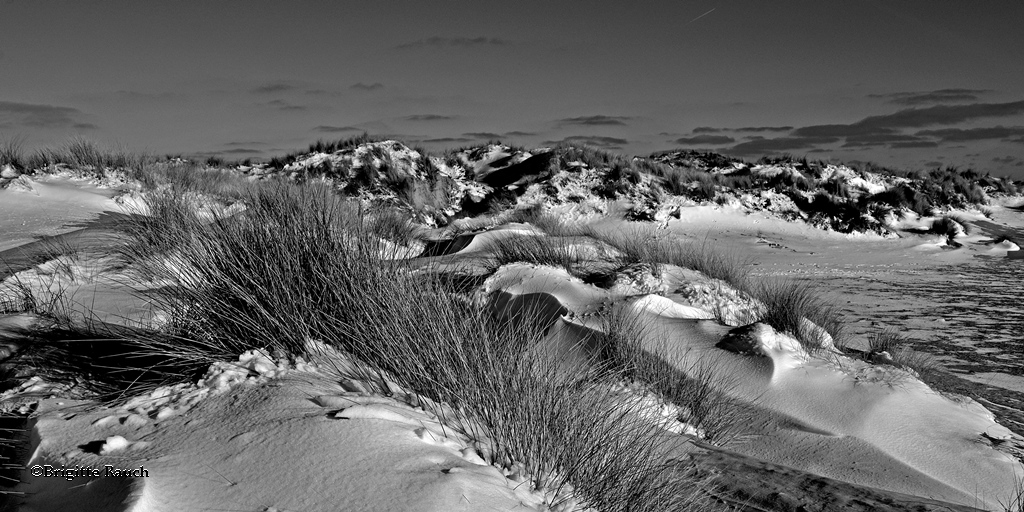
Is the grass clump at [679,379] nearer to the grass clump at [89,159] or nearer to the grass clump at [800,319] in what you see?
the grass clump at [800,319]

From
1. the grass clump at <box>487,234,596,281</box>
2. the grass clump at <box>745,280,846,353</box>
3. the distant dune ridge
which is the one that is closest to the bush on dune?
the distant dune ridge

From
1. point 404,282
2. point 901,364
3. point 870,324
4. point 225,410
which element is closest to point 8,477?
point 225,410

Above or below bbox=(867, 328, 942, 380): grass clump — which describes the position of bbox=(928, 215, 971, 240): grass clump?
below

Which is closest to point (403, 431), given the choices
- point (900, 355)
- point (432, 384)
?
point (432, 384)

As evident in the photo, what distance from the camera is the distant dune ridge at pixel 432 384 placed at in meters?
1.88

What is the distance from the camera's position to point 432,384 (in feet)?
7.72

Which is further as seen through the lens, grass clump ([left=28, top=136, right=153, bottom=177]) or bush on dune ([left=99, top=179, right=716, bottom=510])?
grass clump ([left=28, top=136, right=153, bottom=177])

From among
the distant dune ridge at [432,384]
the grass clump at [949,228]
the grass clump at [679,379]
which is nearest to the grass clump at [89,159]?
the distant dune ridge at [432,384]

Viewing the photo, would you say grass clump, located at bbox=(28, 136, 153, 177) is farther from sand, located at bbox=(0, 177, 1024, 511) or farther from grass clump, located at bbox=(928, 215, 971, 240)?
grass clump, located at bbox=(928, 215, 971, 240)

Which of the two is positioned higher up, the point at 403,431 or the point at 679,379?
the point at 403,431

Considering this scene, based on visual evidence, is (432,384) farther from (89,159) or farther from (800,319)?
(89,159)

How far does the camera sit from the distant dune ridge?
1.88 meters

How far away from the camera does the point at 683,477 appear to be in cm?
230

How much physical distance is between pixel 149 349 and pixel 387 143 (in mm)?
13227
